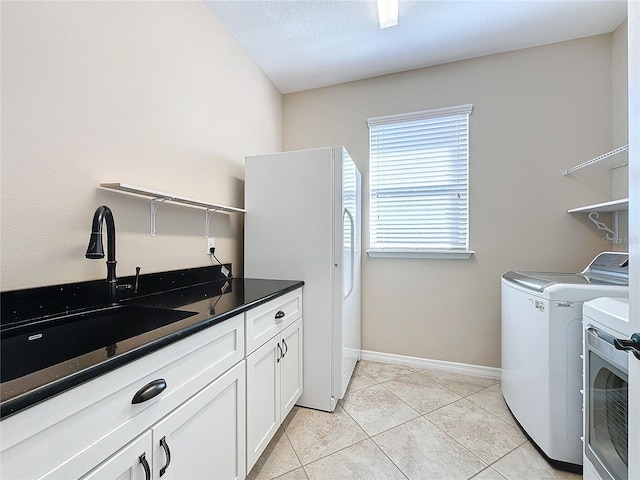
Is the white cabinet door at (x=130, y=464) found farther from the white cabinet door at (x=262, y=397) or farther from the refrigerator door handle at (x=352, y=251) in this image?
the refrigerator door handle at (x=352, y=251)

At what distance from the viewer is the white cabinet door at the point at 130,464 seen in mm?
678

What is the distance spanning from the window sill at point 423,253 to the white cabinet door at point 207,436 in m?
1.77

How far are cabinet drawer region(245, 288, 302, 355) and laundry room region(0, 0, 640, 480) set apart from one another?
0.03 meters

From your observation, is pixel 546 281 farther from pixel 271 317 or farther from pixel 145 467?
pixel 145 467

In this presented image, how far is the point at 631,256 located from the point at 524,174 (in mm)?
1895

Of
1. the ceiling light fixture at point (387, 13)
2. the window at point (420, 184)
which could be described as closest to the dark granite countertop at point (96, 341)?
the window at point (420, 184)

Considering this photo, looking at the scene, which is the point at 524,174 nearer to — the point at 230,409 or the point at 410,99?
the point at 410,99

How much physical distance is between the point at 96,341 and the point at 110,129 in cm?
95

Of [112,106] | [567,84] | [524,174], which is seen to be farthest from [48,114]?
[567,84]

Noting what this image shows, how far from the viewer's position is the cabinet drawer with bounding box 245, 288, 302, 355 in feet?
4.43

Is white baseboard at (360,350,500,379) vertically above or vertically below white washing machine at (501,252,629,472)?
below

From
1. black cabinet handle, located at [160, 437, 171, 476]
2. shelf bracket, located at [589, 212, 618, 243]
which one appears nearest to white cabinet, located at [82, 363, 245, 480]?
black cabinet handle, located at [160, 437, 171, 476]

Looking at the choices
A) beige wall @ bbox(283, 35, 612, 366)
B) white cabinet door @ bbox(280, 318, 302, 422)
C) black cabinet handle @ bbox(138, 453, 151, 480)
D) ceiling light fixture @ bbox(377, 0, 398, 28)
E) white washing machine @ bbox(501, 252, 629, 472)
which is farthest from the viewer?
beige wall @ bbox(283, 35, 612, 366)

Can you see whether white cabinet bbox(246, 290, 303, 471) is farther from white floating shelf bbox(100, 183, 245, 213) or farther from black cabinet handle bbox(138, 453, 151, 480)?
white floating shelf bbox(100, 183, 245, 213)
